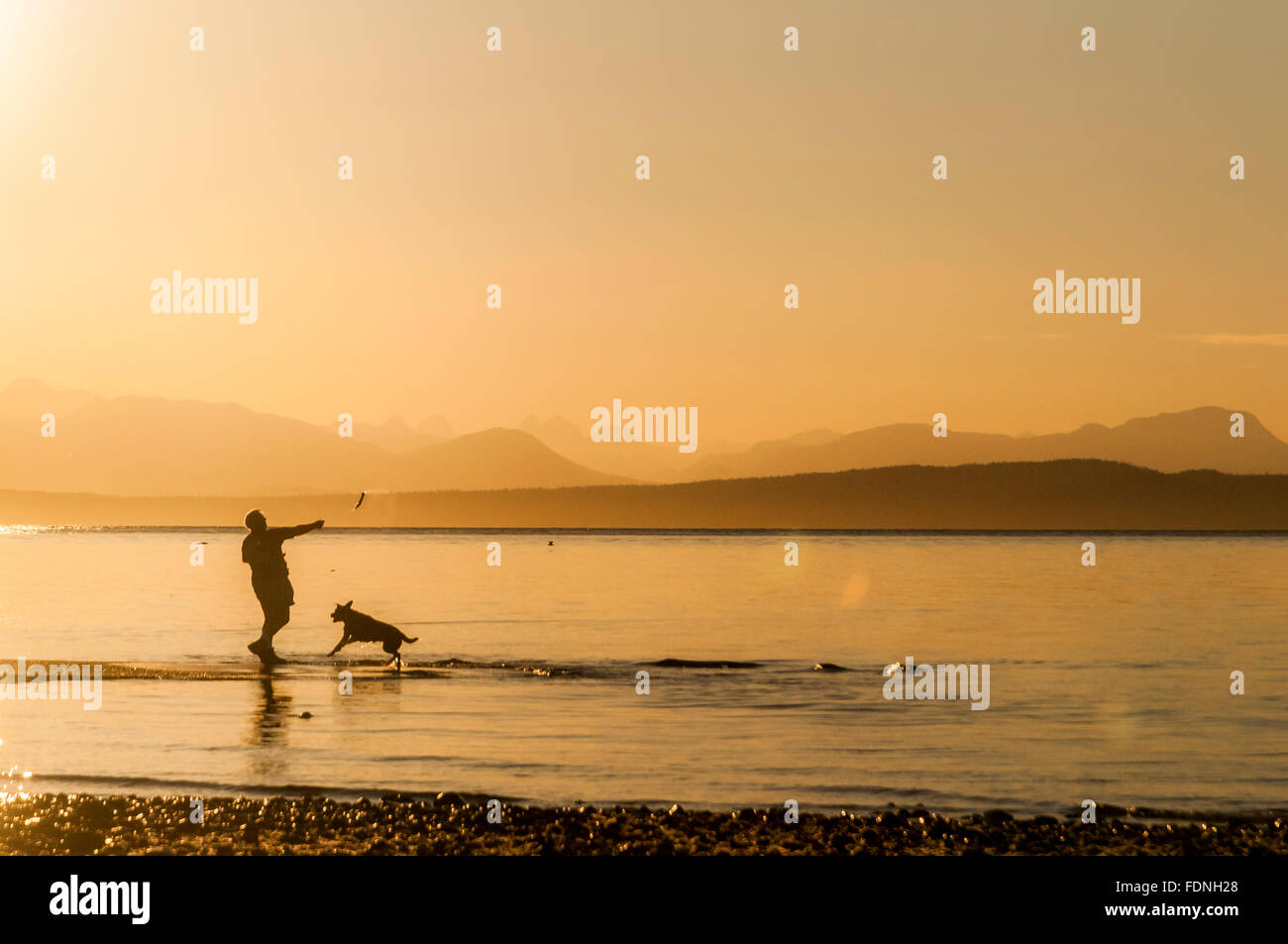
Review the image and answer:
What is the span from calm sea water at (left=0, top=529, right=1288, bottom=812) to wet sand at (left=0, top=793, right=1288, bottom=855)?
1.26 m

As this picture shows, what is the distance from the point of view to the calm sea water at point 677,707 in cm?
1666

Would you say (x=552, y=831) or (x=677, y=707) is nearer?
(x=552, y=831)

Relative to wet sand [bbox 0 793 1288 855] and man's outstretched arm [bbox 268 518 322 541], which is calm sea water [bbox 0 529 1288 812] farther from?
man's outstretched arm [bbox 268 518 322 541]

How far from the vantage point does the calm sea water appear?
16656 millimetres

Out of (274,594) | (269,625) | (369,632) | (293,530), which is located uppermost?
(293,530)

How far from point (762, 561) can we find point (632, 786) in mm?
91655

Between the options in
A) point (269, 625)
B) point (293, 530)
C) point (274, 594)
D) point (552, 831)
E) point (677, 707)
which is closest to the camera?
point (552, 831)

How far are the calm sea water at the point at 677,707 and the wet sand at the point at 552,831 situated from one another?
1258 mm

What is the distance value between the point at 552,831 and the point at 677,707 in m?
10.1

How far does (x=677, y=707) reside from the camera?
76.1ft

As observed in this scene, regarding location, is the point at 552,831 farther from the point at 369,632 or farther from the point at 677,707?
the point at 369,632

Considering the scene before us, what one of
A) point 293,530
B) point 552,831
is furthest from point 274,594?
point 552,831
